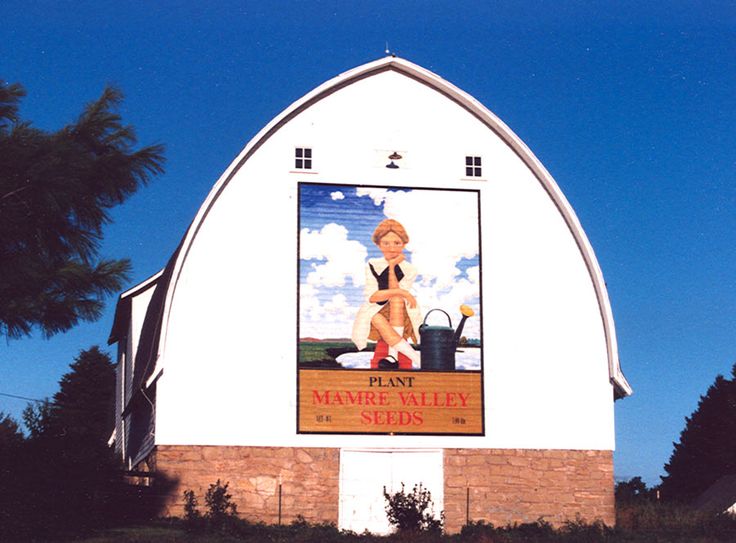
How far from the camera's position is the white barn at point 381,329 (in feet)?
83.0

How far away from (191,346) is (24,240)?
9.13m

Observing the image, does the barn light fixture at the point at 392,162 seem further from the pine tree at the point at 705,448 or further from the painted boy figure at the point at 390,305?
the pine tree at the point at 705,448

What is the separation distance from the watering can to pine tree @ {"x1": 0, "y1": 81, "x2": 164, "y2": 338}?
32.7 feet

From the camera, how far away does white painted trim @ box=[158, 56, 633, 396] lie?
1043 inches

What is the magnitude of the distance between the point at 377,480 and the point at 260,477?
2.58 m

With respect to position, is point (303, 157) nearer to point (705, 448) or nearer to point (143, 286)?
point (143, 286)

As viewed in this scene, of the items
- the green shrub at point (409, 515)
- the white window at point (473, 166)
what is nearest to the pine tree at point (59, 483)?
the green shrub at point (409, 515)

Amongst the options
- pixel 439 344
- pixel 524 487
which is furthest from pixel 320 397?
pixel 524 487

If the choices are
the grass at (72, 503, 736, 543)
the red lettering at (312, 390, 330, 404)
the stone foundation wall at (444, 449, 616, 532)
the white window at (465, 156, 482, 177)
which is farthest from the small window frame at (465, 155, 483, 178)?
the grass at (72, 503, 736, 543)

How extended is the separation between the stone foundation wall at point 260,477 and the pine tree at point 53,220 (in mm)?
8707

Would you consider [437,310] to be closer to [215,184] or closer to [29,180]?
[215,184]

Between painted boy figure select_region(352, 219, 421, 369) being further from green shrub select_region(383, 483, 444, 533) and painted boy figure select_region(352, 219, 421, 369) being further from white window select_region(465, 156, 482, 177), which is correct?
green shrub select_region(383, 483, 444, 533)

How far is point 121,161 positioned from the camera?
17.8 metres

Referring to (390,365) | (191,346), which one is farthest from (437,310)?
(191,346)
